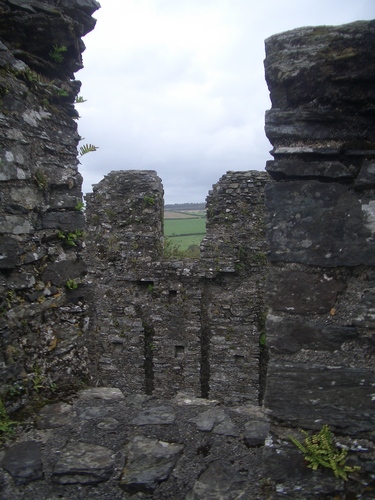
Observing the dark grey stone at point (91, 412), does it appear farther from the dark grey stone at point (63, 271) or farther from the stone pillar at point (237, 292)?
the stone pillar at point (237, 292)

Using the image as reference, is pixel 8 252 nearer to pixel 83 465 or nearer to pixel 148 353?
pixel 83 465

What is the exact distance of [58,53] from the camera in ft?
12.6

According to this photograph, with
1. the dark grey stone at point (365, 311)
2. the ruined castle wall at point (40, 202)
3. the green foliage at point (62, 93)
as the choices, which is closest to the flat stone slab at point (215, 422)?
the ruined castle wall at point (40, 202)

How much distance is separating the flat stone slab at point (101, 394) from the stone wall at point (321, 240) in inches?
69.7

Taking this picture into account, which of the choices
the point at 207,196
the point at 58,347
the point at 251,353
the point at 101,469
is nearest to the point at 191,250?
the point at 207,196

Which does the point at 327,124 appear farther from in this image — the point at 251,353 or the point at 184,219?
the point at 184,219

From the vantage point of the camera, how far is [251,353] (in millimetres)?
9398

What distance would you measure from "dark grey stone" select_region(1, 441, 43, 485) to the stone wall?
1.56 m

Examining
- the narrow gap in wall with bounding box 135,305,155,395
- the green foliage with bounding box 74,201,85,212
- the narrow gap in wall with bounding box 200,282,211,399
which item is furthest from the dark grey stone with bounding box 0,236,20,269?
the narrow gap in wall with bounding box 135,305,155,395

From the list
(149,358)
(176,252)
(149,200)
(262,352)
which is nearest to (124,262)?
(176,252)

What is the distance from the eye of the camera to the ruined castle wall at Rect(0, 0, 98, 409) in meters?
3.44

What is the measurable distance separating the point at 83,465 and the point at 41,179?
2.22 meters

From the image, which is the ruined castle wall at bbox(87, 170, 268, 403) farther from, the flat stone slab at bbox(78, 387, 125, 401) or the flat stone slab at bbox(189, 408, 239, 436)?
the flat stone slab at bbox(189, 408, 239, 436)

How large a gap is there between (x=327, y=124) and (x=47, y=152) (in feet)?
8.09
